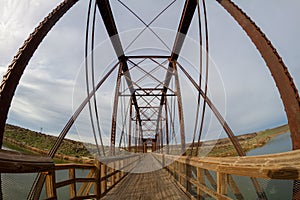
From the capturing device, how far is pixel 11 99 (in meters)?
2.35

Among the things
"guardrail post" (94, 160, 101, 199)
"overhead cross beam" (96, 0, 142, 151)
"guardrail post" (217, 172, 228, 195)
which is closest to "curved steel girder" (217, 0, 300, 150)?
"guardrail post" (217, 172, 228, 195)

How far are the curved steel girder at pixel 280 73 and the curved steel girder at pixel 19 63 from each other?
2.68m

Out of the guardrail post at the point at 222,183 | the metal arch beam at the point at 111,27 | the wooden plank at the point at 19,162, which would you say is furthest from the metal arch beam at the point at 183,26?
the wooden plank at the point at 19,162

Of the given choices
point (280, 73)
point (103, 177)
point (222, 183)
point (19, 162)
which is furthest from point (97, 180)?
point (280, 73)

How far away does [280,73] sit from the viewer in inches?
94.2

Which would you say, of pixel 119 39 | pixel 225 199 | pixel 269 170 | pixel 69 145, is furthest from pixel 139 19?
pixel 69 145

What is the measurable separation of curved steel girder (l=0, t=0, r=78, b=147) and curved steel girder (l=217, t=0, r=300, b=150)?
2.68 m

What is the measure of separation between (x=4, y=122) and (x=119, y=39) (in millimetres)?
6074

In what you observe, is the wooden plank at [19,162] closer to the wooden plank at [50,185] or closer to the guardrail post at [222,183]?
the wooden plank at [50,185]

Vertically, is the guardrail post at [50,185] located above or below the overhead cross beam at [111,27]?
below

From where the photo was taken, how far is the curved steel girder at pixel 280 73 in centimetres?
213

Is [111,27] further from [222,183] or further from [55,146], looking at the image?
[222,183]

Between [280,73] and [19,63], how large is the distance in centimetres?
296

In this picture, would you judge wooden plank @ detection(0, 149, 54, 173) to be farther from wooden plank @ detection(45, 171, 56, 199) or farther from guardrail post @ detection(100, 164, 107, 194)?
guardrail post @ detection(100, 164, 107, 194)
